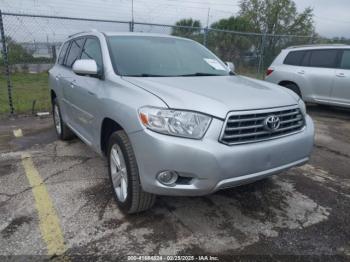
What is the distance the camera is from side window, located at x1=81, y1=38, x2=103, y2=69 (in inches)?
147

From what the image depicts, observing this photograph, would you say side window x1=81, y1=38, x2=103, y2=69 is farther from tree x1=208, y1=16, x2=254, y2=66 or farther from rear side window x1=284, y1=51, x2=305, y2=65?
tree x1=208, y1=16, x2=254, y2=66

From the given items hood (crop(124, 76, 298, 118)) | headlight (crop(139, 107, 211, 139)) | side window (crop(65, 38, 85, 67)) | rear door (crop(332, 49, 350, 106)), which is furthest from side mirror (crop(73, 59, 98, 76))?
rear door (crop(332, 49, 350, 106))

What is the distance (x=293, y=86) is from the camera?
28.1ft

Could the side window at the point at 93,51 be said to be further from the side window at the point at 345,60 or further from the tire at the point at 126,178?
the side window at the point at 345,60

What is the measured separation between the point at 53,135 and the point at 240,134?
172 inches

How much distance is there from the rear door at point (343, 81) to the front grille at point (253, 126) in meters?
5.24

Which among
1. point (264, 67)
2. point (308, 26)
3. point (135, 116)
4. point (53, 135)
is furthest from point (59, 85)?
point (308, 26)

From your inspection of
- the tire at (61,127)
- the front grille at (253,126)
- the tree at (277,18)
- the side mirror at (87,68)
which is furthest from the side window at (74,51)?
the tree at (277,18)

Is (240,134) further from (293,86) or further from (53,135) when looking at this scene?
(293,86)

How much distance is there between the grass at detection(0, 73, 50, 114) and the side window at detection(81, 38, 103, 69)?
4410 millimetres

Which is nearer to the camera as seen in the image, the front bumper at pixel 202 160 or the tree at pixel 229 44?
the front bumper at pixel 202 160

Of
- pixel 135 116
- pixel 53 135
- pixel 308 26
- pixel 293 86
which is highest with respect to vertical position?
pixel 308 26

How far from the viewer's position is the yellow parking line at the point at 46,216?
105 inches

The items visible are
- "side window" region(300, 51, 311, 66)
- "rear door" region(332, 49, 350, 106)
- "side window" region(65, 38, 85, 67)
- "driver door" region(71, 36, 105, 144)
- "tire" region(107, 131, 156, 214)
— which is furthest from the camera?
"side window" region(300, 51, 311, 66)
